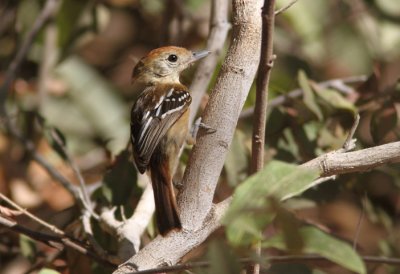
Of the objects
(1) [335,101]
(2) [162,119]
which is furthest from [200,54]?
(1) [335,101]

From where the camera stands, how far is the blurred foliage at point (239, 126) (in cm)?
197

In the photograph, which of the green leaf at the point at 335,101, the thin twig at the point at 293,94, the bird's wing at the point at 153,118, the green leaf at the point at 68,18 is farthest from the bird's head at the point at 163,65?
the green leaf at the point at 68,18

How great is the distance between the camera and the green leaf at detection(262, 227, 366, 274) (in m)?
1.85

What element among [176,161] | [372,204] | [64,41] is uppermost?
[64,41]

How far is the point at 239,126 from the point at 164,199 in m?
1.66

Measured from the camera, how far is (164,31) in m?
5.29

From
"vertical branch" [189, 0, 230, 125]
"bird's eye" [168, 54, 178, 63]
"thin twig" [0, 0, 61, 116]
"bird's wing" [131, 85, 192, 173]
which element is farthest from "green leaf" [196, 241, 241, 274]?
"thin twig" [0, 0, 61, 116]

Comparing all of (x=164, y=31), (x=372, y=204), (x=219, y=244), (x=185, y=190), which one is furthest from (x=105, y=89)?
(x=219, y=244)

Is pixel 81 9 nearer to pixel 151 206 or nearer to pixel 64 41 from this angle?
pixel 64 41

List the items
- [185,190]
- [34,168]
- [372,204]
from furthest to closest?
[34,168] < [372,204] < [185,190]

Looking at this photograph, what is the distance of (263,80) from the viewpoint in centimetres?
239

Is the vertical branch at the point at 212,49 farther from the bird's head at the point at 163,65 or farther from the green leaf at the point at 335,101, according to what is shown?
the green leaf at the point at 335,101

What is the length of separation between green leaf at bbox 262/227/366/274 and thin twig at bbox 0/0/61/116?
3055mm

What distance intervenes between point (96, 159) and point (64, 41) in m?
0.87
